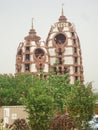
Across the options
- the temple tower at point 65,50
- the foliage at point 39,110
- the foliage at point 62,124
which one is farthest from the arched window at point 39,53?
the foliage at point 39,110

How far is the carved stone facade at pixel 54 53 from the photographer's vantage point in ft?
264

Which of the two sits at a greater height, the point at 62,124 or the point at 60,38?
the point at 60,38

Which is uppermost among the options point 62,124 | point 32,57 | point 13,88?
point 32,57

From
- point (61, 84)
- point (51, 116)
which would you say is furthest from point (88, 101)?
point (61, 84)

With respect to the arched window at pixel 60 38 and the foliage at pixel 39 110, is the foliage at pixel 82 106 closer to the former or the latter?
the foliage at pixel 39 110

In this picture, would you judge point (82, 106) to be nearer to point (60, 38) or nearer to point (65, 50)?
point (65, 50)

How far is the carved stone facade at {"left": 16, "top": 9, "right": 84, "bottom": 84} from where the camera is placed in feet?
264

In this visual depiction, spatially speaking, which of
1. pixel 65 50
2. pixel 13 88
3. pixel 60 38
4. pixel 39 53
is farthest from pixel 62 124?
pixel 60 38

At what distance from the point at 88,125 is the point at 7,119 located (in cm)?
1101

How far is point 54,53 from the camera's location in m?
83.1

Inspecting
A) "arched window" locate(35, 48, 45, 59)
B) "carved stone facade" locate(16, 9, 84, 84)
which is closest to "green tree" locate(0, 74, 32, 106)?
"carved stone facade" locate(16, 9, 84, 84)

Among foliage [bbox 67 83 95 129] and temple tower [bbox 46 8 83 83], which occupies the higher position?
temple tower [bbox 46 8 83 83]

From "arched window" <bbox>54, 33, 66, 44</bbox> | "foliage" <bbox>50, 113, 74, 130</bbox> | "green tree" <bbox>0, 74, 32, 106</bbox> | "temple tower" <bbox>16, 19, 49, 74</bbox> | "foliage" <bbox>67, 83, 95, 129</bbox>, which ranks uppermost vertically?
"arched window" <bbox>54, 33, 66, 44</bbox>

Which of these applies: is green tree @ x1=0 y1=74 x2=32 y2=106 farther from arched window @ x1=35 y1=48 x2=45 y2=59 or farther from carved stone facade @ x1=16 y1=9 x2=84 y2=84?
arched window @ x1=35 y1=48 x2=45 y2=59
